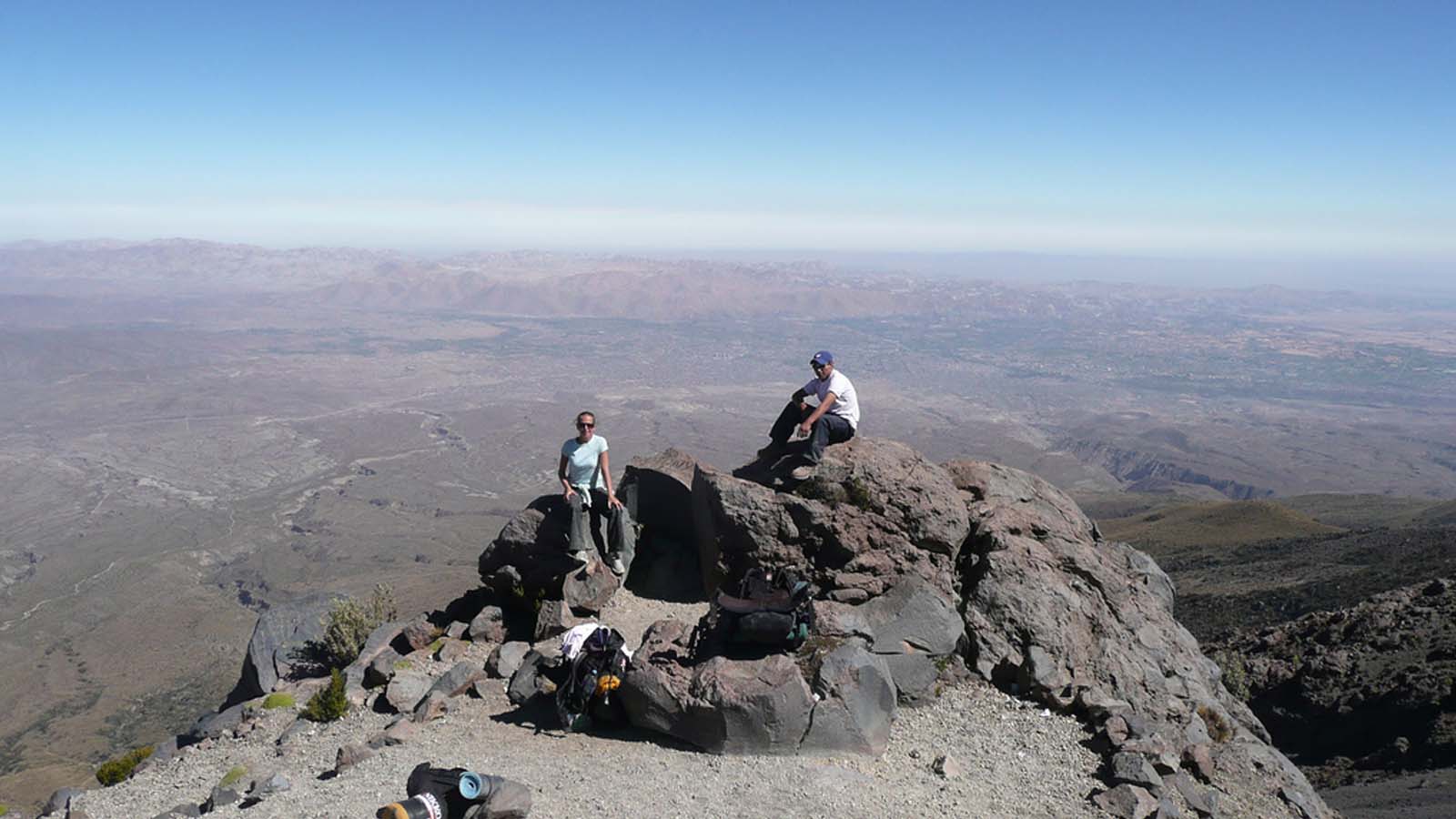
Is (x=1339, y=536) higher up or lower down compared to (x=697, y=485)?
lower down

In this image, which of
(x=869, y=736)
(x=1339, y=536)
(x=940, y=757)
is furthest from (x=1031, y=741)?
(x=1339, y=536)

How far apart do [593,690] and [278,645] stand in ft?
31.1

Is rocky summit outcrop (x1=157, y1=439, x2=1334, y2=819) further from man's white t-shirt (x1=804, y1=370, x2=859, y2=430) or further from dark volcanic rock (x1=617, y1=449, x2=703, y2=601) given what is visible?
man's white t-shirt (x1=804, y1=370, x2=859, y2=430)

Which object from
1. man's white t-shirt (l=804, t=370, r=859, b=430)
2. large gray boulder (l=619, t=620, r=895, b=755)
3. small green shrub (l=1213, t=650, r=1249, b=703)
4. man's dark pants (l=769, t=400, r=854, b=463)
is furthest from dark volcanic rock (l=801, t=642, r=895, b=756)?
small green shrub (l=1213, t=650, r=1249, b=703)

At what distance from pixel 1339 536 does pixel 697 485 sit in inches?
1888

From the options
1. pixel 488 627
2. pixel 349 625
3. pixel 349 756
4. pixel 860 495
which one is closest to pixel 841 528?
pixel 860 495

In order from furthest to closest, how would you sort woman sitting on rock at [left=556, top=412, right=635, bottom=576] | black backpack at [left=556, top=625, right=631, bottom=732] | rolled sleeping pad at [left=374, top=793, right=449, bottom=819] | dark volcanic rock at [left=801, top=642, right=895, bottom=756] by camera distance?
woman sitting on rock at [left=556, top=412, right=635, bottom=576]
black backpack at [left=556, top=625, right=631, bottom=732]
dark volcanic rock at [left=801, top=642, right=895, bottom=756]
rolled sleeping pad at [left=374, top=793, right=449, bottom=819]

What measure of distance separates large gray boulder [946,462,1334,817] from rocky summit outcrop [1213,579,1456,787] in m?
7.52

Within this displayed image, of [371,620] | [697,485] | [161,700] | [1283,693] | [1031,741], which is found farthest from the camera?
[161,700]

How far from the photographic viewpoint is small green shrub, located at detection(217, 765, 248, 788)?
34.7 ft

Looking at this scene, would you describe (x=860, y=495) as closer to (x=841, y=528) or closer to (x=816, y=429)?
(x=841, y=528)

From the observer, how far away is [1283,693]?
23.8m

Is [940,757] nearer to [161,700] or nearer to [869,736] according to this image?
[869,736]

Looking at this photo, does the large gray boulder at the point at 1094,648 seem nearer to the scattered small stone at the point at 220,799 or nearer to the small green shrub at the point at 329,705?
the small green shrub at the point at 329,705
